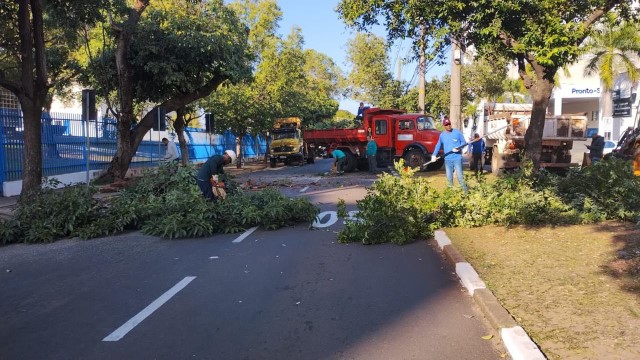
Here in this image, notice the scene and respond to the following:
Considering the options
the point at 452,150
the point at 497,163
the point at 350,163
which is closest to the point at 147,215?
the point at 452,150

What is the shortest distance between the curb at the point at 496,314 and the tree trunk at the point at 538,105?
6.37 m

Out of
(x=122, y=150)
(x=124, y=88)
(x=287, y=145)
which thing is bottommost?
(x=122, y=150)

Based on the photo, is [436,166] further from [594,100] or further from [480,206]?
[594,100]

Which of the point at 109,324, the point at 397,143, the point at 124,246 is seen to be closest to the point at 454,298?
the point at 109,324

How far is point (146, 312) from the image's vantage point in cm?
575

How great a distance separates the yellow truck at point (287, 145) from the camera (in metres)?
35.5

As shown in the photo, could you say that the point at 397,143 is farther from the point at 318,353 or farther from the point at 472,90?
the point at 472,90

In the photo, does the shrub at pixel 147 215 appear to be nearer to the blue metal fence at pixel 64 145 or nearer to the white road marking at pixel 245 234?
the white road marking at pixel 245 234

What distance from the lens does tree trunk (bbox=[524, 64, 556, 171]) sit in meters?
12.7

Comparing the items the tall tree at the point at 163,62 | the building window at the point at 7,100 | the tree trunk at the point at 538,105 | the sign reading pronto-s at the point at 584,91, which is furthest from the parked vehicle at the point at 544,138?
the sign reading pronto-s at the point at 584,91

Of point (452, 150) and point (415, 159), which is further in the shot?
point (415, 159)

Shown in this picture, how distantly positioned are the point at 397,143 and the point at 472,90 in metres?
23.1

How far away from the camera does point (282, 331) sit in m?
5.15

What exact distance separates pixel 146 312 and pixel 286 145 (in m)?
30.0
